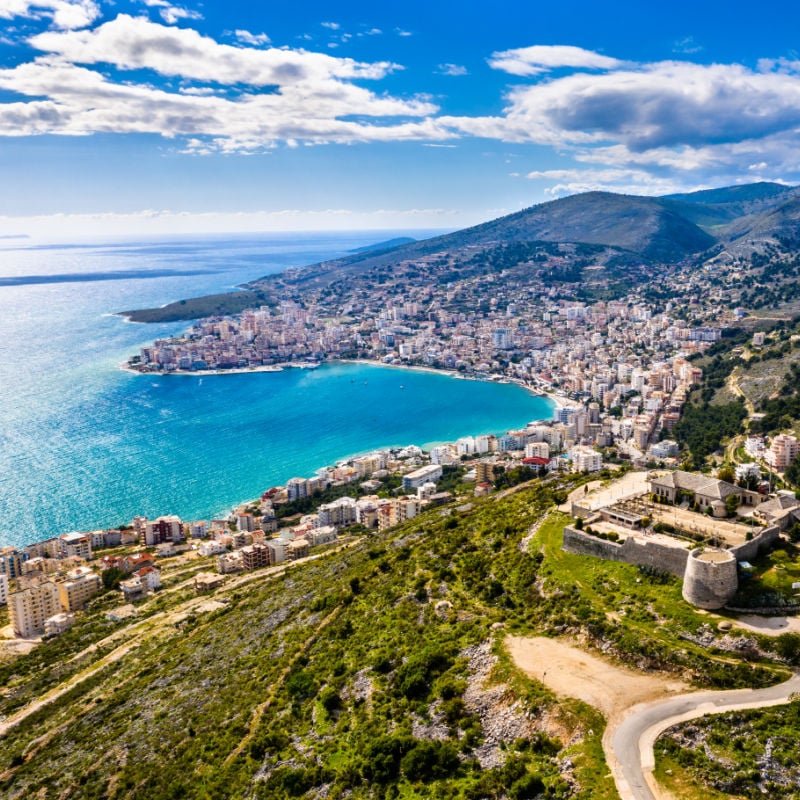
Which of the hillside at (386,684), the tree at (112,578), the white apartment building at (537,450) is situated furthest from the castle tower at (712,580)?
the white apartment building at (537,450)

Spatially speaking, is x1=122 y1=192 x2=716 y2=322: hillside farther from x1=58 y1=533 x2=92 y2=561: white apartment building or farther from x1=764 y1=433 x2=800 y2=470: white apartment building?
x1=58 y1=533 x2=92 y2=561: white apartment building

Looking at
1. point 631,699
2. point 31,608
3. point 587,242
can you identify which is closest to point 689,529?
point 631,699

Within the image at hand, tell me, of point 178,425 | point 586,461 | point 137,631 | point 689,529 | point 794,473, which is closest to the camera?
point 689,529

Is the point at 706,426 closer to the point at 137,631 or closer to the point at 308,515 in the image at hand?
the point at 308,515

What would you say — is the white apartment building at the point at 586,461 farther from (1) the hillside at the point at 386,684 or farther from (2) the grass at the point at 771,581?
(2) the grass at the point at 771,581

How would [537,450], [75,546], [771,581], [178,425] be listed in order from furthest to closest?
[178,425], [537,450], [75,546], [771,581]

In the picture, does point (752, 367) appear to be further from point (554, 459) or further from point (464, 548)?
point (464, 548)

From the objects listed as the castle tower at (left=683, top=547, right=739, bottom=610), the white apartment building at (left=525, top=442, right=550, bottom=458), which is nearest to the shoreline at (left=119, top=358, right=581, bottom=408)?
the white apartment building at (left=525, top=442, right=550, bottom=458)
